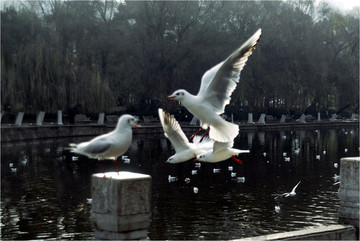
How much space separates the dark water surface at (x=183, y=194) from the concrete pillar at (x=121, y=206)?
8.09 m

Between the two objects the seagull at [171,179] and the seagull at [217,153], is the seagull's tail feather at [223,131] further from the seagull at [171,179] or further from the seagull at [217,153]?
the seagull at [171,179]

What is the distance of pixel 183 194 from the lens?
18.2 m

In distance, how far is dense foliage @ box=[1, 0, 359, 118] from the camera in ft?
105

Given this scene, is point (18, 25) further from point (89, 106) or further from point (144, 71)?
point (144, 71)

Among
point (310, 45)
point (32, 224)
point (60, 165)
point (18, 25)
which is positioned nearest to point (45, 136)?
point (18, 25)

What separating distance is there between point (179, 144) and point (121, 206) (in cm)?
129

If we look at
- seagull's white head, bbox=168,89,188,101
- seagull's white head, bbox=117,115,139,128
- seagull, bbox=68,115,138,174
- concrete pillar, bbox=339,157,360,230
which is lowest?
concrete pillar, bbox=339,157,360,230

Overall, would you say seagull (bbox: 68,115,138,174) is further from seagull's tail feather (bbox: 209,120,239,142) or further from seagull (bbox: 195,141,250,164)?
seagull's tail feather (bbox: 209,120,239,142)

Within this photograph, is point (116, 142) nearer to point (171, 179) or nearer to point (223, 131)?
point (223, 131)

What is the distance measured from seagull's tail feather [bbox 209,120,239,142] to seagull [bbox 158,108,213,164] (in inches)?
6.0

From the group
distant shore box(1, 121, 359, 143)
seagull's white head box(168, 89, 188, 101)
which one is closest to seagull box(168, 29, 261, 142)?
seagull's white head box(168, 89, 188, 101)

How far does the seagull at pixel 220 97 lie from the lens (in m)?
6.01

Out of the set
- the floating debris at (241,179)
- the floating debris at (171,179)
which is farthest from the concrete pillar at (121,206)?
the floating debris at (241,179)

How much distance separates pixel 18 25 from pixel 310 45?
78.7ft
